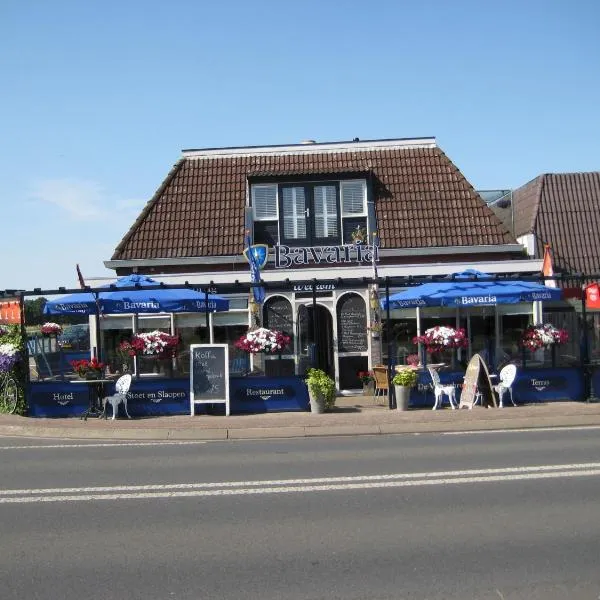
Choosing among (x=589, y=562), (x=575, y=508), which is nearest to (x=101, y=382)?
(x=575, y=508)

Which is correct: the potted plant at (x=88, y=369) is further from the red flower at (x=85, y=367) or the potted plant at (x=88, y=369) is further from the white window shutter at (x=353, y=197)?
the white window shutter at (x=353, y=197)

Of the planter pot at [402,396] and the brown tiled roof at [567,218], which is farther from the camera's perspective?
the brown tiled roof at [567,218]

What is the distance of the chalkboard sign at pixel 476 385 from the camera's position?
15086 mm

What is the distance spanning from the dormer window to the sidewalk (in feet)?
20.8

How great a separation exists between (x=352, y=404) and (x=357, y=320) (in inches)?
125

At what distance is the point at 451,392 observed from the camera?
15.4 m

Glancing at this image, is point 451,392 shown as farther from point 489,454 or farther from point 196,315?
point 196,315

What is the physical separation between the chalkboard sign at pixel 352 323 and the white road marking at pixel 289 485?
384 inches

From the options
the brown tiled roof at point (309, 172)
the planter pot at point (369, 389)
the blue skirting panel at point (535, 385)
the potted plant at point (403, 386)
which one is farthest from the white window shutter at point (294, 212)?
the potted plant at point (403, 386)

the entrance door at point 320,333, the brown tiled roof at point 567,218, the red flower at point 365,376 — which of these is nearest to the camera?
the red flower at point 365,376

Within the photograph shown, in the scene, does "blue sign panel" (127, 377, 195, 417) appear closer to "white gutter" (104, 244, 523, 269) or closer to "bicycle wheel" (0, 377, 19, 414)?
"bicycle wheel" (0, 377, 19, 414)

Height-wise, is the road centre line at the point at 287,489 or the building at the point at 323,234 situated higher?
the building at the point at 323,234

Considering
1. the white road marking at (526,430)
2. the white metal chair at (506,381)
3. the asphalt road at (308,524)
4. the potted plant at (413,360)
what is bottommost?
the asphalt road at (308,524)

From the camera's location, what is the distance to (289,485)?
348 inches
